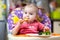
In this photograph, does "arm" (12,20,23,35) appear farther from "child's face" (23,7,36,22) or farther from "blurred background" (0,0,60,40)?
"blurred background" (0,0,60,40)

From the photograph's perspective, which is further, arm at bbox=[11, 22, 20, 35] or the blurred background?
the blurred background

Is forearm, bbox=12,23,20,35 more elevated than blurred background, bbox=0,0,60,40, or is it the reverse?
blurred background, bbox=0,0,60,40

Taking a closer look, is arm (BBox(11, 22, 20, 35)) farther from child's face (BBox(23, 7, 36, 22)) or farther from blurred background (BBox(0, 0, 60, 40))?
blurred background (BBox(0, 0, 60, 40))

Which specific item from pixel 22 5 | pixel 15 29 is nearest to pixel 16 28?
pixel 15 29

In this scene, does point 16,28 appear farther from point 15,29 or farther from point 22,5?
point 22,5

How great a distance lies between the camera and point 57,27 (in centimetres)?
160

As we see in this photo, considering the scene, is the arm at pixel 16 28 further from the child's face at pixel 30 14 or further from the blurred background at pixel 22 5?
the blurred background at pixel 22 5

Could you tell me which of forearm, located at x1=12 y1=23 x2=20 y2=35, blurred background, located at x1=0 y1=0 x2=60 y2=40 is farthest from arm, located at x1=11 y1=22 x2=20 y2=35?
blurred background, located at x1=0 y1=0 x2=60 y2=40

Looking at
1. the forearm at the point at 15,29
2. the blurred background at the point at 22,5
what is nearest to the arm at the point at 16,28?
the forearm at the point at 15,29

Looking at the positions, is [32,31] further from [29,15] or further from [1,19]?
[1,19]

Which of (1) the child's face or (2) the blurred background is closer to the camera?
(1) the child's face

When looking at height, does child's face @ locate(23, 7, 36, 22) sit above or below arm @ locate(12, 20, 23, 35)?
above

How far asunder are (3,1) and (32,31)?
1.39ft

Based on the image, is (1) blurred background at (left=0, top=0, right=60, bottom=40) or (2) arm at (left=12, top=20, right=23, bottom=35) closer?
(2) arm at (left=12, top=20, right=23, bottom=35)
